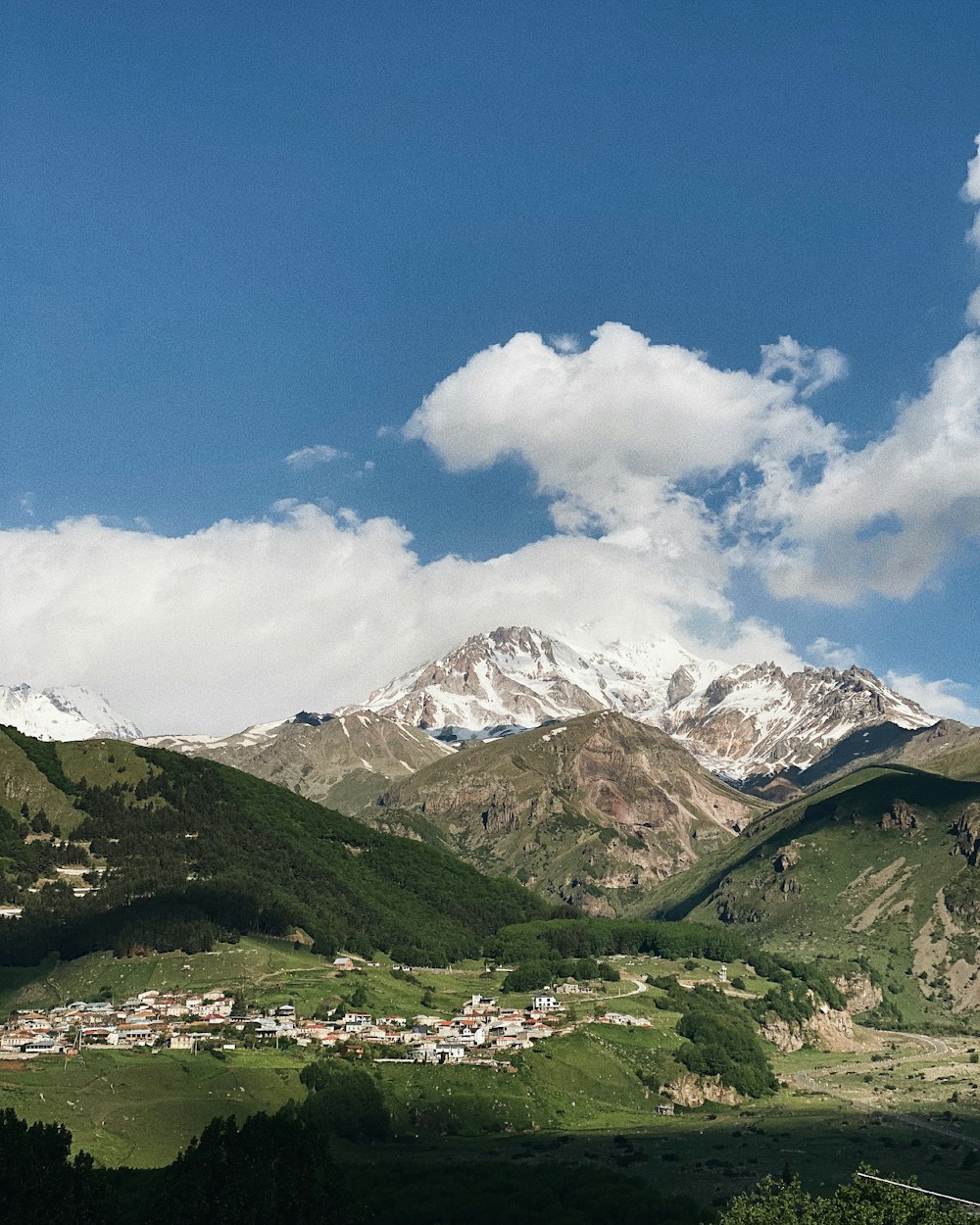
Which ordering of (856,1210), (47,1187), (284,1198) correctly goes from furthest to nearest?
1. (284,1198)
2. (47,1187)
3. (856,1210)

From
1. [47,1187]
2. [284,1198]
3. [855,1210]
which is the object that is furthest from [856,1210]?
[47,1187]

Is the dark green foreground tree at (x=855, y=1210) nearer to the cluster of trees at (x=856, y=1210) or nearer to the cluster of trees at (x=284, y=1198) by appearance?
the cluster of trees at (x=856, y=1210)

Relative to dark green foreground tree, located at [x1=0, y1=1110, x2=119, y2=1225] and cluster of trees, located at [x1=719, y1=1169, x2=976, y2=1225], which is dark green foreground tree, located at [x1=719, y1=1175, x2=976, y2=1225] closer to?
cluster of trees, located at [x1=719, y1=1169, x2=976, y2=1225]

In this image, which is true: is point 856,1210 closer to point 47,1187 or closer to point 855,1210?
point 855,1210

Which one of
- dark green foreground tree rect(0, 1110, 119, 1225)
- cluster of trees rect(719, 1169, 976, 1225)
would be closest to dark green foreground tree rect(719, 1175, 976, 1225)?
cluster of trees rect(719, 1169, 976, 1225)

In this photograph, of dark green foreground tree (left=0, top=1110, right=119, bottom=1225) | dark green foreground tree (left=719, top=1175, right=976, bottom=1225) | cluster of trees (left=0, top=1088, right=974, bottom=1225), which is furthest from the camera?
cluster of trees (left=0, top=1088, right=974, bottom=1225)

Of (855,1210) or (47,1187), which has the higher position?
(47,1187)

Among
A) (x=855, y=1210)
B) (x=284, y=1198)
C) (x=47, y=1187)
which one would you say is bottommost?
(x=284, y=1198)

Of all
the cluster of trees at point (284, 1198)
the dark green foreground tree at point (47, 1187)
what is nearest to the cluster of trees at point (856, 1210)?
the cluster of trees at point (284, 1198)

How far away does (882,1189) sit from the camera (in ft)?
358

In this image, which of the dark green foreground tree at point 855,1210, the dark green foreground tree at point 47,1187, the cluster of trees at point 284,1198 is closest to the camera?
the dark green foreground tree at point 855,1210

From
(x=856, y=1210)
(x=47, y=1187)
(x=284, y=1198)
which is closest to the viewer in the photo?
(x=856, y=1210)

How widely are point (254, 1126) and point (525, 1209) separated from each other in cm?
4425

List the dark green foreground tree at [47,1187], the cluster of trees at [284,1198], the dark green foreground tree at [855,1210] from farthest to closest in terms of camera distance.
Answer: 1. the cluster of trees at [284,1198]
2. the dark green foreground tree at [47,1187]
3. the dark green foreground tree at [855,1210]
